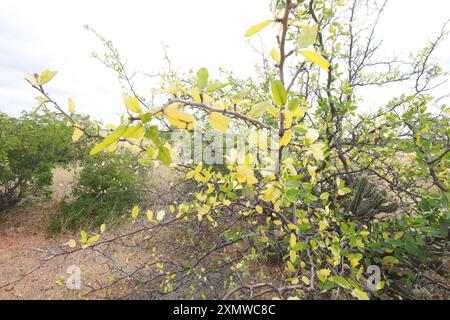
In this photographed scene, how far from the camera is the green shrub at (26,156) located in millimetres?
3928

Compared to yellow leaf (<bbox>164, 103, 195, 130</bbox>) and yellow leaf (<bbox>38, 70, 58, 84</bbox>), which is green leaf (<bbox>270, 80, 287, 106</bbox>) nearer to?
yellow leaf (<bbox>164, 103, 195, 130</bbox>)

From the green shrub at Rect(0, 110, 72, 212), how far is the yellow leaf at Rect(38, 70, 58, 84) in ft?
12.9

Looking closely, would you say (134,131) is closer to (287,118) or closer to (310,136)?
(287,118)

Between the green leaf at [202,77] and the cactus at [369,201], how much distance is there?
1686 millimetres

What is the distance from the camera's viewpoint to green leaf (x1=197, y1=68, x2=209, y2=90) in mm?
489

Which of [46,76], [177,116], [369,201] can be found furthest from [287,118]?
[369,201]

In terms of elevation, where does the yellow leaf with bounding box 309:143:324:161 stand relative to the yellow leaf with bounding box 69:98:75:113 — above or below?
below

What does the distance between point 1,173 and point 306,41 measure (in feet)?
16.6

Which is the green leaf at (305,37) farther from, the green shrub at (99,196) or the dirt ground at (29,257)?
the green shrub at (99,196)

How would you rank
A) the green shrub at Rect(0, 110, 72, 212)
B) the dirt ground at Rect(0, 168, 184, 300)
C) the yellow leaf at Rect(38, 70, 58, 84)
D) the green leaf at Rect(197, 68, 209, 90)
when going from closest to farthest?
the green leaf at Rect(197, 68, 209, 90)
the yellow leaf at Rect(38, 70, 58, 84)
the dirt ground at Rect(0, 168, 184, 300)
the green shrub at Rect(0, 110, 72, 212)

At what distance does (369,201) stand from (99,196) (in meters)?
4.12

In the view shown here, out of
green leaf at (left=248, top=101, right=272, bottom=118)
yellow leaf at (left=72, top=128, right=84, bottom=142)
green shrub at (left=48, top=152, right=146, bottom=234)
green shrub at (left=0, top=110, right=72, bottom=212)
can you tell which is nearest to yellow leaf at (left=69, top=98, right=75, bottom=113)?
yellow leaf at (left=72, top=128, right=84, bottom=142)
